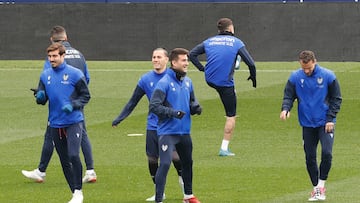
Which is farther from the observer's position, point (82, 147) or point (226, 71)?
point (226, 71)

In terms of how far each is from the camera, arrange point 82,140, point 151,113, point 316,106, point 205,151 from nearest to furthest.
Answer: point 151,113 < point 316,106 < point 82,140 < point 205,151

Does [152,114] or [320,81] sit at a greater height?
[320,81]

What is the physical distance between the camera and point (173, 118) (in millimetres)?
14484

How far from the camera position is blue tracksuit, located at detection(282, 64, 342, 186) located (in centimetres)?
1530

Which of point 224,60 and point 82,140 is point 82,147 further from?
point 224,60

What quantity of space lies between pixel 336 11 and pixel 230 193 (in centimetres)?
2407

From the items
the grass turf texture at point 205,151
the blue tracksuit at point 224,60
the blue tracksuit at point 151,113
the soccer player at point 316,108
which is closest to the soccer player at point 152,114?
the blue tracksuit at point 151,113

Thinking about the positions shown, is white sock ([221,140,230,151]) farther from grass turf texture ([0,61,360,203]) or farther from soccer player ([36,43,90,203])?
soccer player ([36,43,90,203])

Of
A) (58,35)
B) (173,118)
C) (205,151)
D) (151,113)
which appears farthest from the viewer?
(205,151)

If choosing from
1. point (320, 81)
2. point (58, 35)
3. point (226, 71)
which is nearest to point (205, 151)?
point (226, 71)

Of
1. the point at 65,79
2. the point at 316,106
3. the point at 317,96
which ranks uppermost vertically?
the point at 65,79

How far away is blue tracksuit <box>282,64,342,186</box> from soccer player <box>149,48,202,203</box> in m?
1.57

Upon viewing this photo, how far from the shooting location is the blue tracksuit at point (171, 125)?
47.3 ft

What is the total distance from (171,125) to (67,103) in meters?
1.43
